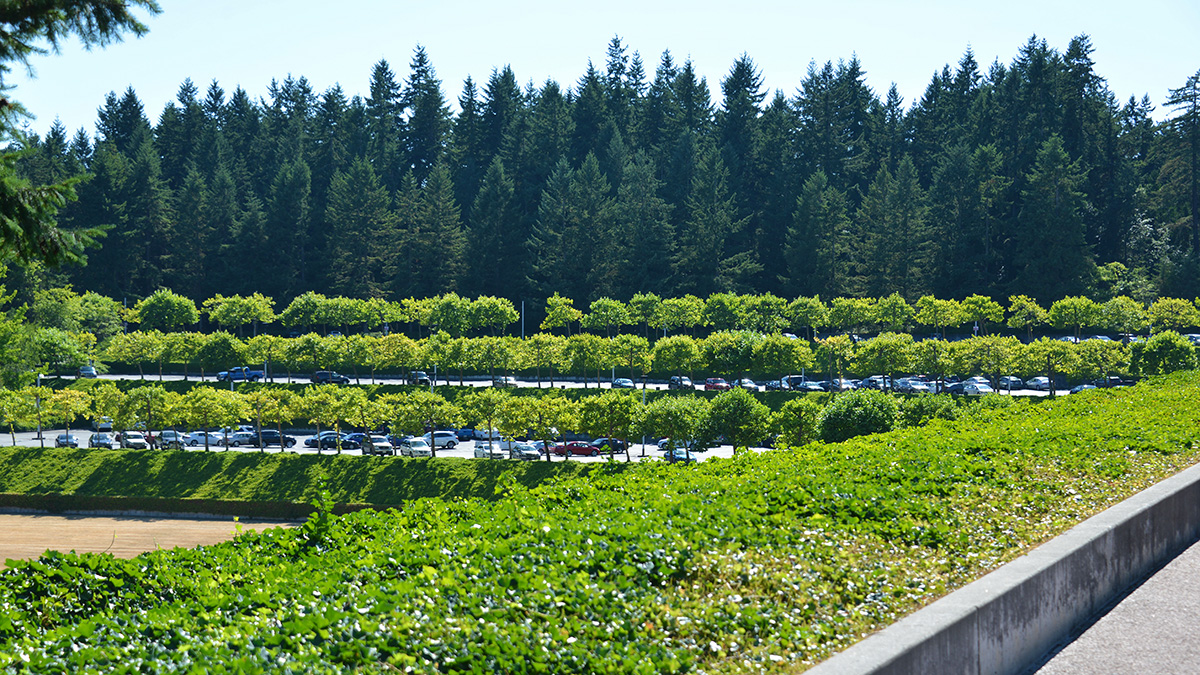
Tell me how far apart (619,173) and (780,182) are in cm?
1719

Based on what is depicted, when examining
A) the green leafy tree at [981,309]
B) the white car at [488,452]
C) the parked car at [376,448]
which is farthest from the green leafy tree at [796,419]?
the green leafy tree at [981,309]

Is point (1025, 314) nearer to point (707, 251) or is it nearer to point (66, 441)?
point (707, 251)

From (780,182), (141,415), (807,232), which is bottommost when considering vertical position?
(141,415)

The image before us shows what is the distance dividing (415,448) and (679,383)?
69.8 feet

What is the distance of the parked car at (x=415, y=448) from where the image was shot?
162 feet

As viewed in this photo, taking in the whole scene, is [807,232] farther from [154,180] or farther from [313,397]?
[154,180]

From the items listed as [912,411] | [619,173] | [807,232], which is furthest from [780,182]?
[912,411]

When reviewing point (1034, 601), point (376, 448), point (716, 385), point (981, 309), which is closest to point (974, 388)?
point (981, 309)

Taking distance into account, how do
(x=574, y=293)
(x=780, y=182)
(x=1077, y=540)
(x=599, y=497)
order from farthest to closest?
(x=780, y=182)
(x=574, y=293)
(x=599, y=497)
(x=1077, y=540)

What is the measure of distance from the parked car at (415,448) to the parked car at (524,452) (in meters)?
4.77

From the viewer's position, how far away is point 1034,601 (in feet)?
21.7

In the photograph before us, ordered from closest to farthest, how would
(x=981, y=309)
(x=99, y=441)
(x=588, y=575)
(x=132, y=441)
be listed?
(x=588, y=575) → (x=99, y=441) → (x=132, y=441) → (x=981, y=309)

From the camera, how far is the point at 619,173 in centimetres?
9606

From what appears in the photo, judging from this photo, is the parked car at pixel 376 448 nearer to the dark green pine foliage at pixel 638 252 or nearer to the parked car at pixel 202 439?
the parked car at pixel 202 439
